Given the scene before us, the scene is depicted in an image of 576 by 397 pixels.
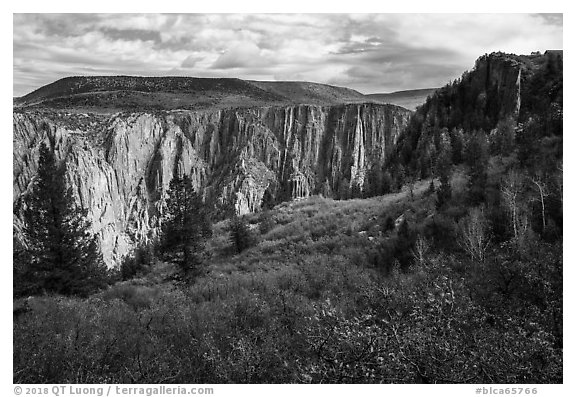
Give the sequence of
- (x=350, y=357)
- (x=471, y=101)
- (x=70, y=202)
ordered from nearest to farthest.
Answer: (x=350, y=357) → (x=70, y=202) → (x=471, y=101)

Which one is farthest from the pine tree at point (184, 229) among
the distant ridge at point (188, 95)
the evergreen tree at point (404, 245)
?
the distant ridge at point (188, 95)

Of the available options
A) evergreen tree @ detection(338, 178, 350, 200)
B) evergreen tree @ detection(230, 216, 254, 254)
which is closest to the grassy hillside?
evergreen tree @ detection(230, 216, 254, 254)

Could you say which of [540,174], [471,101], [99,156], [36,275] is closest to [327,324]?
[540,174]

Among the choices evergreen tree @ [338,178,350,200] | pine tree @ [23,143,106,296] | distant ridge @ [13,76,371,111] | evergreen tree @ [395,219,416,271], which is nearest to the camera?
evergreen tree @ [395,219,416,271]

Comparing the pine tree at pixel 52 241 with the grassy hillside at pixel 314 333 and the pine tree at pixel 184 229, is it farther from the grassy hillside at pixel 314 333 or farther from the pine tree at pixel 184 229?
the grassy hillside at pixel 314 333

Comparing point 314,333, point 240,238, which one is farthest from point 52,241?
point 314,333

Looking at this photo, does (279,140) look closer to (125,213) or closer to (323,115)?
(323,115)

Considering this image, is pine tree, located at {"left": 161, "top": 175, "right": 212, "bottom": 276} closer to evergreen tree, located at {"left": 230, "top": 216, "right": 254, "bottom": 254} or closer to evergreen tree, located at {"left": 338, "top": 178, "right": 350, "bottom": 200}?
evergreen tree, located at {"left": 230, "top": 216, "right": 254, "bottom": 254}
